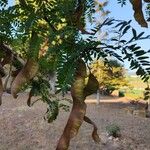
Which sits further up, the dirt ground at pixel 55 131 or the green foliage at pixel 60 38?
the green foliage at pixel 60 38

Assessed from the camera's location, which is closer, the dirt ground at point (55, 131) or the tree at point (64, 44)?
the tree at point (64, 44)

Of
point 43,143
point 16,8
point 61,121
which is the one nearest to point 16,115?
point 61,121

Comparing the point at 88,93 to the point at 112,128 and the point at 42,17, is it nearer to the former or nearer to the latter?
the point at 42,17

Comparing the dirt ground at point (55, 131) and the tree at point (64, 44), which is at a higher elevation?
the tree at point (64, 44)

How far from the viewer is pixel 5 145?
12.8 metres

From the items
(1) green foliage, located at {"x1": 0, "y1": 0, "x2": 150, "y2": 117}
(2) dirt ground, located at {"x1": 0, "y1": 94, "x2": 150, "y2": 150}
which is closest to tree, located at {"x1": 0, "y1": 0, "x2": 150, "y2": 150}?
(1) green foliage, located at {"x1": 0, "y1": 0, "x2": 150, "y2": 117}

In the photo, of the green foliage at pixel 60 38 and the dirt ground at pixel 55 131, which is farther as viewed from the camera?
the dirt ground at pixel 55 131

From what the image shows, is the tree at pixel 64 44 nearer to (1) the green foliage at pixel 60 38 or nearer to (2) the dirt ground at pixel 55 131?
(1) the green foliage at pixel 60 38

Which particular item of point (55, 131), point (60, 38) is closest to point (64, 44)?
point (60, 38)

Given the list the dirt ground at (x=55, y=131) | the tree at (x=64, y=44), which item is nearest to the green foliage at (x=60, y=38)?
the tree at (x=64, y=44)

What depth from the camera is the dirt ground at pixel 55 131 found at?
12.8 meters

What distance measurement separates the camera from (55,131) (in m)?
14.3

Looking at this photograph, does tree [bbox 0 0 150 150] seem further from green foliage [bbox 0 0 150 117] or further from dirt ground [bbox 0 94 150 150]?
dirt ground [bbox 0 94 150 150]

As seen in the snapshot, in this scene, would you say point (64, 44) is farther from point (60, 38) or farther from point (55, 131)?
point (55, 131)
